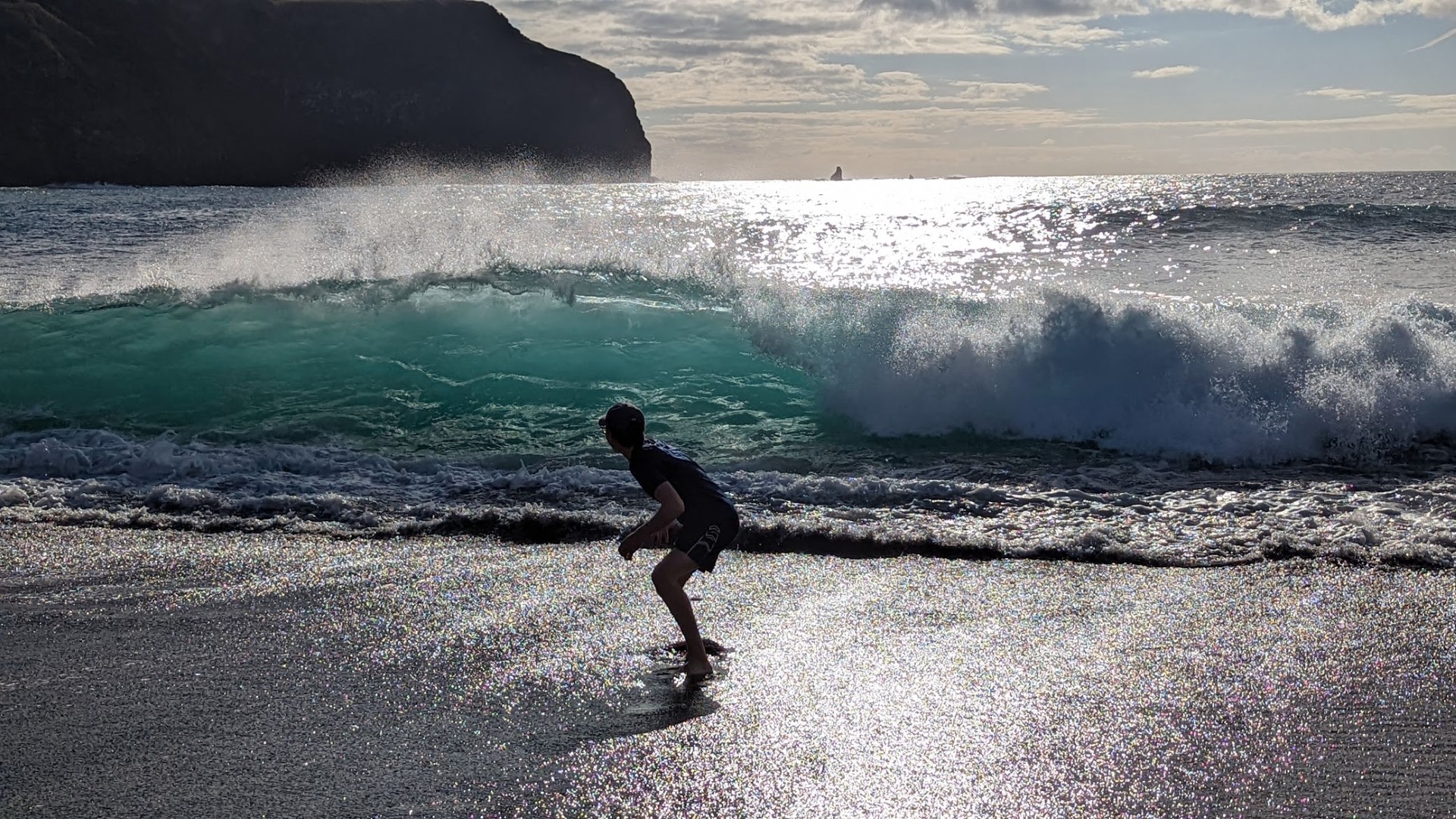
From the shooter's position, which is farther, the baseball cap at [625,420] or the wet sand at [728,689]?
the baseball cap at [625,420]

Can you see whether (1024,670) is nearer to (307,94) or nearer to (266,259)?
(266,259)

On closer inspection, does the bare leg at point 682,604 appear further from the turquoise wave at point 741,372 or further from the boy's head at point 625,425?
the turquoise wave at point 741,372

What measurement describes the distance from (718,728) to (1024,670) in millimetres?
1404

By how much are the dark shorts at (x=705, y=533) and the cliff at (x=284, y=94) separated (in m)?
106

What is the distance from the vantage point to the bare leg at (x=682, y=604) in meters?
4.42

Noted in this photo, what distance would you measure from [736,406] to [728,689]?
710 centimetres

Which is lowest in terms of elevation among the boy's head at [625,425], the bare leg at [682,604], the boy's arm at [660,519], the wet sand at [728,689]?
the wet sand at [728,689]

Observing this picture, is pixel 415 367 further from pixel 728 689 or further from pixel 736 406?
pixel 728 689

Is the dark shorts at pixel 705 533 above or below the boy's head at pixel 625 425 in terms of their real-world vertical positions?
below

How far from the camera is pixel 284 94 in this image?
119m

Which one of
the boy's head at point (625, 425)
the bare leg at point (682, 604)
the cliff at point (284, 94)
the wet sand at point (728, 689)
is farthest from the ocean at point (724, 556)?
the cliff at point (284, 94)

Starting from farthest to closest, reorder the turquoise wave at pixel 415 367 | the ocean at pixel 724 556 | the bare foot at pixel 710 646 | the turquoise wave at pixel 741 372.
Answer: the turquoise wave at pixel 415 367 → the turquoise wave at pixel 741 372 → the bare foot at pixel 710 646 → the ocean at pixel 724 556

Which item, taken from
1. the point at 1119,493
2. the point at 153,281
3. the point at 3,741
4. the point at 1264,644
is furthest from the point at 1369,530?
the point at 153,281

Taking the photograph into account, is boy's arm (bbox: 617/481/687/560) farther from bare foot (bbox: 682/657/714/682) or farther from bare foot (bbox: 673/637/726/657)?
bare foot (bbox: 673/637/726/657)
